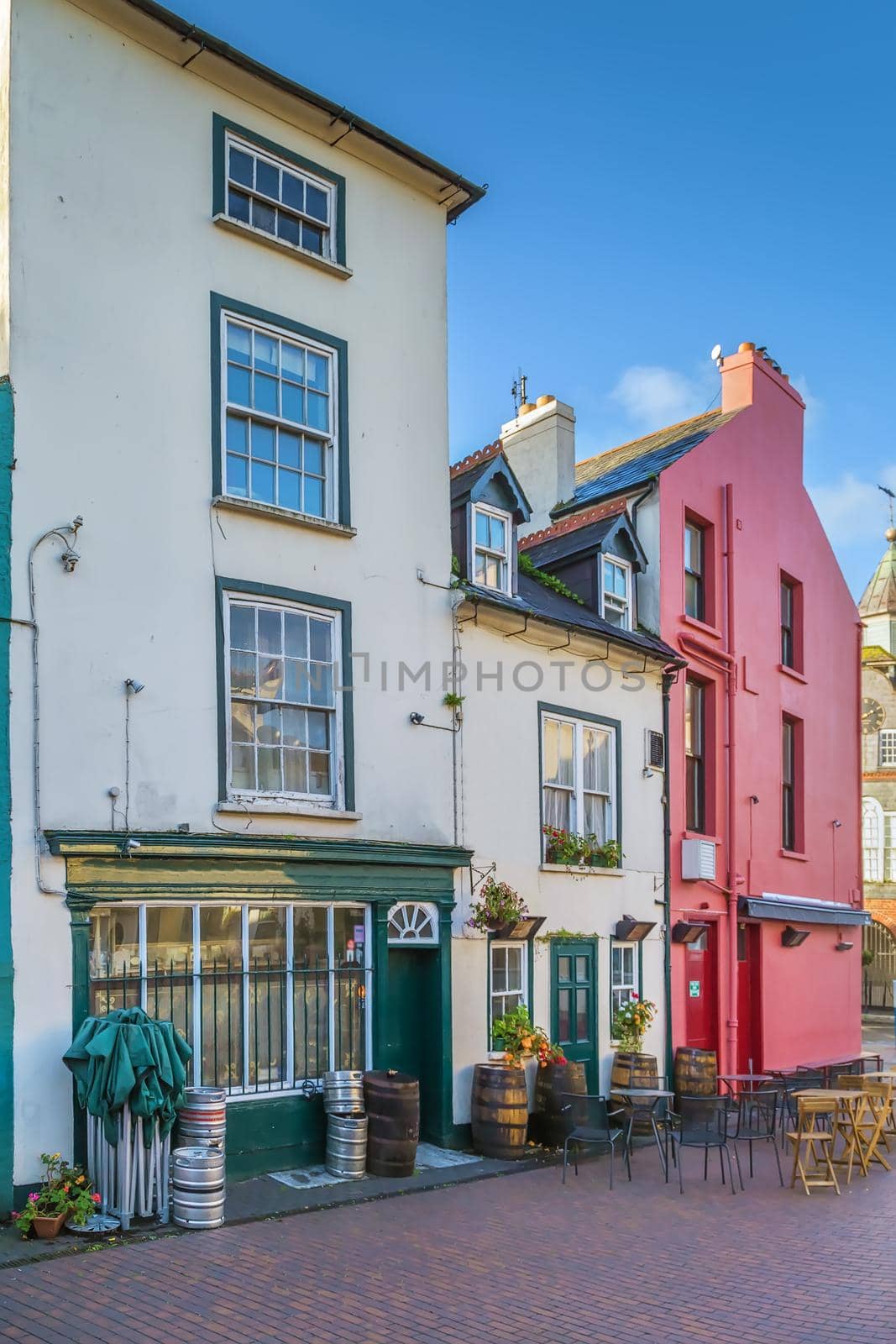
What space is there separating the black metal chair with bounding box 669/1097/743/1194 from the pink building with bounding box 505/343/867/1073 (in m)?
1.08

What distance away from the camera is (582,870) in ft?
52.1

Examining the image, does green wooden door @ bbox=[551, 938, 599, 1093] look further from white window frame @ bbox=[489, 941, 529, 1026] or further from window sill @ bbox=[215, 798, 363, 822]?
window sill @ bbox=[215, 798, 363, 822]

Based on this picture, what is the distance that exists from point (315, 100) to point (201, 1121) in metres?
10.0

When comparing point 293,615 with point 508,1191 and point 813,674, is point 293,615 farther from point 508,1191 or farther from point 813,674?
point 813,674

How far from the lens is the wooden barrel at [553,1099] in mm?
14234

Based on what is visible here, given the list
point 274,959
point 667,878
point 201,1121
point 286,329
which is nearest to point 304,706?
point 274,959

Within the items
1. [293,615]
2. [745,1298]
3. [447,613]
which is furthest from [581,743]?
[745,1298]

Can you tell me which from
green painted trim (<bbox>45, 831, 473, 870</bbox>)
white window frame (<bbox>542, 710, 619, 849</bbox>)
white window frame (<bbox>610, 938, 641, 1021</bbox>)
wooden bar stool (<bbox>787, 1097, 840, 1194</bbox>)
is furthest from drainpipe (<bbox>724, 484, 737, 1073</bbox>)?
green painted trim (<bbox>45, 831, 473, 870</bbox>)

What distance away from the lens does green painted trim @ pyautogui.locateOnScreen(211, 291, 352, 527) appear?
40.7 feet

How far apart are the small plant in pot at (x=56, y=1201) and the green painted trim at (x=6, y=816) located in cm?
28

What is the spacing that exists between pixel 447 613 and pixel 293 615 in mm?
2244

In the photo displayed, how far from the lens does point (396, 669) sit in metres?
13.8

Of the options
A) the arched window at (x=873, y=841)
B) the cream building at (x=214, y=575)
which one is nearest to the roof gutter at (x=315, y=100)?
the cream building at (x=214, y=575)

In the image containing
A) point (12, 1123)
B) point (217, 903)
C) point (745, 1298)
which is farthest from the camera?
point (217, 903)
